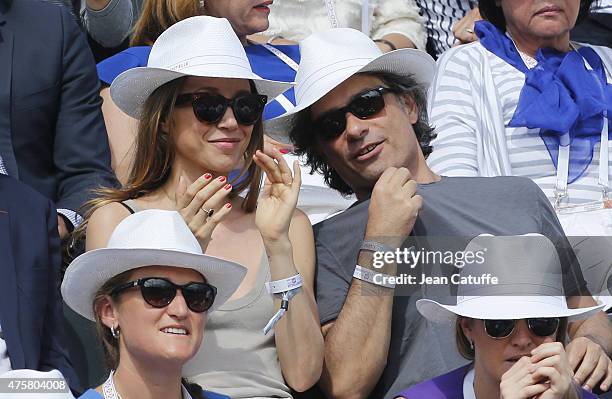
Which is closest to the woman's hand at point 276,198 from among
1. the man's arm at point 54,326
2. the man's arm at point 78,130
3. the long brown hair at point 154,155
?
the long brown hair at point 154,155

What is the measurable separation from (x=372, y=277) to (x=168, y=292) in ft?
2.55

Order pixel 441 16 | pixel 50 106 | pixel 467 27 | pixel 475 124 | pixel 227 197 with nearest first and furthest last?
pixel 227 197, pixel 50 106, pixel 475 124, pixel 467 27, pixel 441 16

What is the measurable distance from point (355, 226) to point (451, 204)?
32 cm

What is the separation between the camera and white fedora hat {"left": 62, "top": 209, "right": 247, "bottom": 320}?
346 cm

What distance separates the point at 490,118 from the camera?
507 centimetres

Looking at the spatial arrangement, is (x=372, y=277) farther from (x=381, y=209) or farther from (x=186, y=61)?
(x=186, y=61)

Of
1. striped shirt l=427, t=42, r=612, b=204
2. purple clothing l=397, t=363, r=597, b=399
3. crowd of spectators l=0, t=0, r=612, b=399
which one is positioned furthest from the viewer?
striped shirt l=427, t=42, r=612, b=204

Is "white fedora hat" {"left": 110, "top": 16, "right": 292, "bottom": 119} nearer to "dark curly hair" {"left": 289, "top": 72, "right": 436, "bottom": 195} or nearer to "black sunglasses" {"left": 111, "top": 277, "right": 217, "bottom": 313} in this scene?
"dark curly hair" {"left": 289, "top": 72, "right": 436, "bottom": 195}

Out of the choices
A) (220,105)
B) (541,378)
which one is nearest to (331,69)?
(220,105)

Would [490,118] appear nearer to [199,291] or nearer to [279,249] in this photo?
[279,249]

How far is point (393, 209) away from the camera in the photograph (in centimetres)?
408

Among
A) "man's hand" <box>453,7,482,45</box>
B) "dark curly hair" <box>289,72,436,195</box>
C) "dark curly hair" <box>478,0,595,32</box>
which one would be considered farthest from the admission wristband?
"man's hand" <box>453,7,482,45</box>

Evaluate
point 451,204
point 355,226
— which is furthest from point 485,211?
point 355,226

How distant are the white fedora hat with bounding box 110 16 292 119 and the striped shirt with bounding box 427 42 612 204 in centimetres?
96
